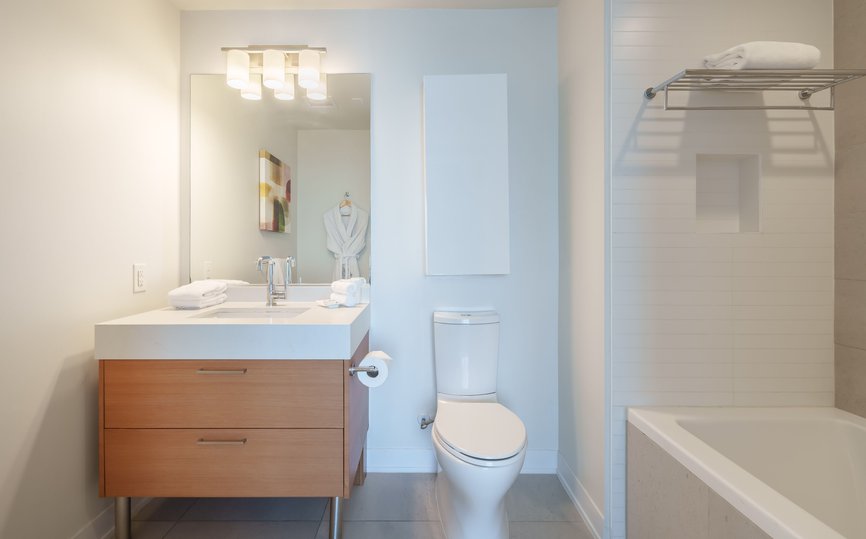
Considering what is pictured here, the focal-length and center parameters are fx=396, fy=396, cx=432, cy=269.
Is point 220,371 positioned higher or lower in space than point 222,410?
higher

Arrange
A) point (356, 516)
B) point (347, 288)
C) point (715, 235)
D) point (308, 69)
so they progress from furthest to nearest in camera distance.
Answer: point (308, 69)
point (347, 288)
point (356, 516)
point (715, 235)

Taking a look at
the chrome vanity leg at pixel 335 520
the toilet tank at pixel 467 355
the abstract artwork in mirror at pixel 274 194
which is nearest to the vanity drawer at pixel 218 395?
the chrome vanity leg at pixel 335 520

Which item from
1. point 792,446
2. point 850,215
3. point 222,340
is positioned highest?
point 850,215

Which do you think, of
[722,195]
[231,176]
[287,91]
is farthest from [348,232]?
[722,195]

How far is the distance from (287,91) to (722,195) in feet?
6.71

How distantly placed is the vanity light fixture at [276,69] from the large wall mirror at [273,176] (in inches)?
A: 2.1

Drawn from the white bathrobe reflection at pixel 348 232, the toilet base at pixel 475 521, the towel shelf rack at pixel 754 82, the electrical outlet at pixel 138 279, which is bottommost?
the toilet base at pixel 475 521

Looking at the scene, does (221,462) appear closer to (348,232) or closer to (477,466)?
(477,466)

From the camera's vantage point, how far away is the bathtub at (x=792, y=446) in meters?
1.24

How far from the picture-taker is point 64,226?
1.38m

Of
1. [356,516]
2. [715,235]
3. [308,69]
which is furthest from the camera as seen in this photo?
[308,69]

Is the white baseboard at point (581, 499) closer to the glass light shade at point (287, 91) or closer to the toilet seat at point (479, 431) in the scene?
the toilet seat at point (479, 431)

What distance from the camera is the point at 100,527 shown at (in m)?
1.53

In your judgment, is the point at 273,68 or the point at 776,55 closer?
the point at 776,55
